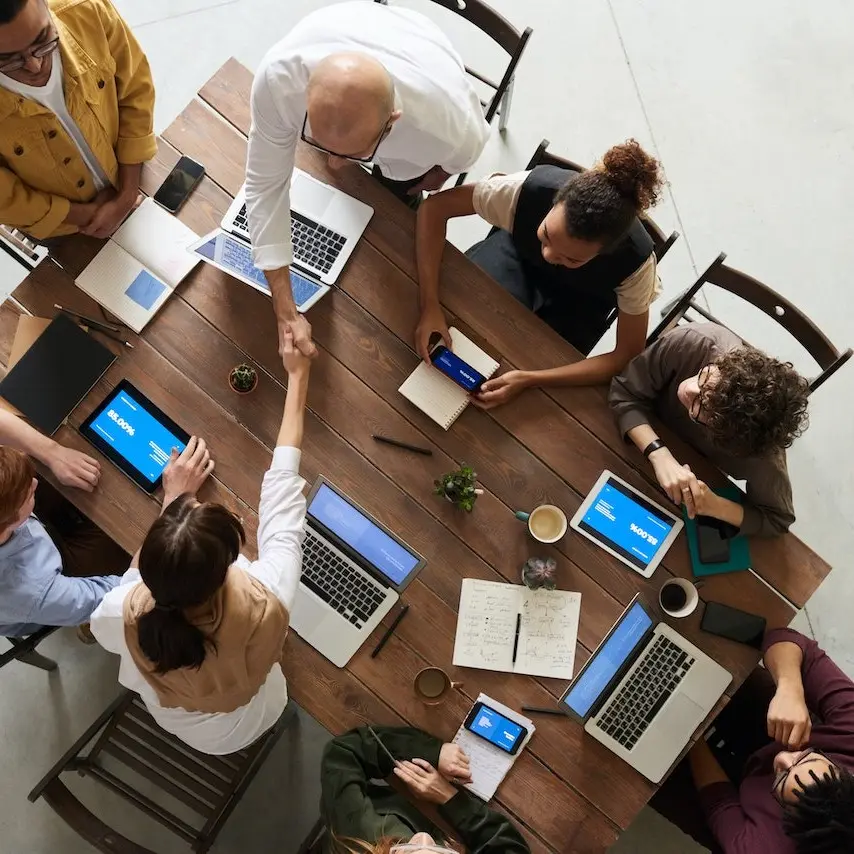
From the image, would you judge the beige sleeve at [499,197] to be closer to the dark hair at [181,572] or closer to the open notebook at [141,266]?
the open notebook at [141,266]

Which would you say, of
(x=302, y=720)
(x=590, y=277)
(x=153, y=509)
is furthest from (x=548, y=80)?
(x=302, y=720)

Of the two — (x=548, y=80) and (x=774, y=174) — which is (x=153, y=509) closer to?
(x=548, y=80)

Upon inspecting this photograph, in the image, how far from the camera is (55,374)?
2.03m

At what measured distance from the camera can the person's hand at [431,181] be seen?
228 cm

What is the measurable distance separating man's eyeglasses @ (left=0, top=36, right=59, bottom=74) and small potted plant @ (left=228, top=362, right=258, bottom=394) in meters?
0.83

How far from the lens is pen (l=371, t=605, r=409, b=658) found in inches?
76.6

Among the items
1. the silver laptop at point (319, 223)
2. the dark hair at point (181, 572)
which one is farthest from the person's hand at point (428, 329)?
the dark hair at point (181, 572)

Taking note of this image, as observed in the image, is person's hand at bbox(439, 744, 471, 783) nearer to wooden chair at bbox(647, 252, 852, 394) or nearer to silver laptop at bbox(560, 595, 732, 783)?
silver laptop at bbox(560, 595, 732, 783)

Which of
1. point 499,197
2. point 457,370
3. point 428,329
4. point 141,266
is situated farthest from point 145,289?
point 499,197

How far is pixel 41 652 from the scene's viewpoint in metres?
2.67

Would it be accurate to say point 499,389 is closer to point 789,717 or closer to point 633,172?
point 633,172

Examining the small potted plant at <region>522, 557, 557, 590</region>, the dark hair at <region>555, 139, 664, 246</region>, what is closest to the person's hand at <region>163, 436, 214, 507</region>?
the small potted plant at <region>522, 557, 557, 590</region>

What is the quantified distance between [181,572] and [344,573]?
59cm

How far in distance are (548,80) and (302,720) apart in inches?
109
